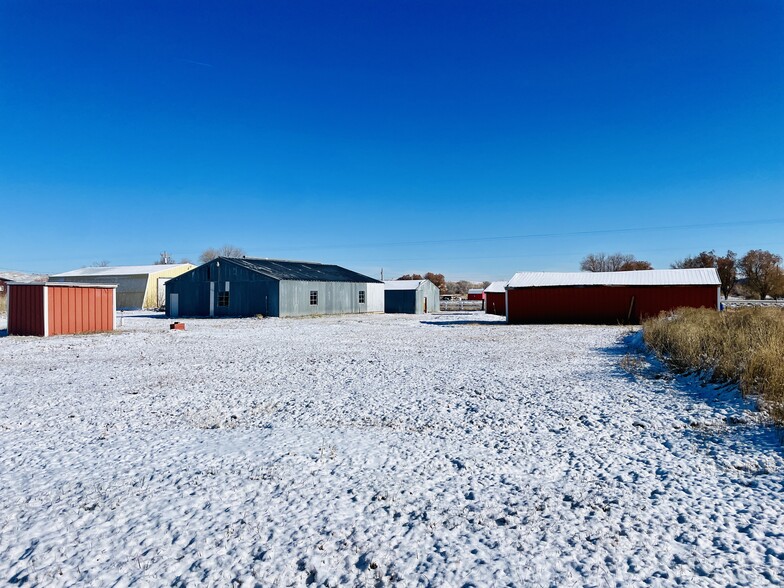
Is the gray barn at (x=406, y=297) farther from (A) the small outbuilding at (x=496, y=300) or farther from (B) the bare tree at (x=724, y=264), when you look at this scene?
(B) the bare tree at (x=724, y=264)

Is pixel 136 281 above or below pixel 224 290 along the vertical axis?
above

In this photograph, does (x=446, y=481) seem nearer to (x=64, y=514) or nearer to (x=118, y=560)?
(x=118, y=560)

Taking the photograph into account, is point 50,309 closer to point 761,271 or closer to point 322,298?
point 322,298

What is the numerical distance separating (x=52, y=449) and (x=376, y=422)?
3.54 m

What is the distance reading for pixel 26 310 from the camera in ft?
59.9

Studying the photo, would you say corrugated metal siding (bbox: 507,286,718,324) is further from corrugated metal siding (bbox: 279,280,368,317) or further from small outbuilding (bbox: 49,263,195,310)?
small outbuilding (bbox: 49,263,195,310)

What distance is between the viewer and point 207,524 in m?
3.59

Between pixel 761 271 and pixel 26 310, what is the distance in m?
84.2

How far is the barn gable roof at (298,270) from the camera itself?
Result: 3359 centimetres

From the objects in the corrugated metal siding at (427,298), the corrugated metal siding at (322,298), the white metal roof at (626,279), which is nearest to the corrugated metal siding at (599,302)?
the white metal roof at (626,279)

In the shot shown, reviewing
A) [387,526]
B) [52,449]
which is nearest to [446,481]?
[387,526]

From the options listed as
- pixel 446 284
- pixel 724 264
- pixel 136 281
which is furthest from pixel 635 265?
pixel 136 281

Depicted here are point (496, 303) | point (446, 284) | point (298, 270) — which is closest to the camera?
point (298, 270)

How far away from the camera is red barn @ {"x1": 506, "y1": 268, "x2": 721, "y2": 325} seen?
26.8m
